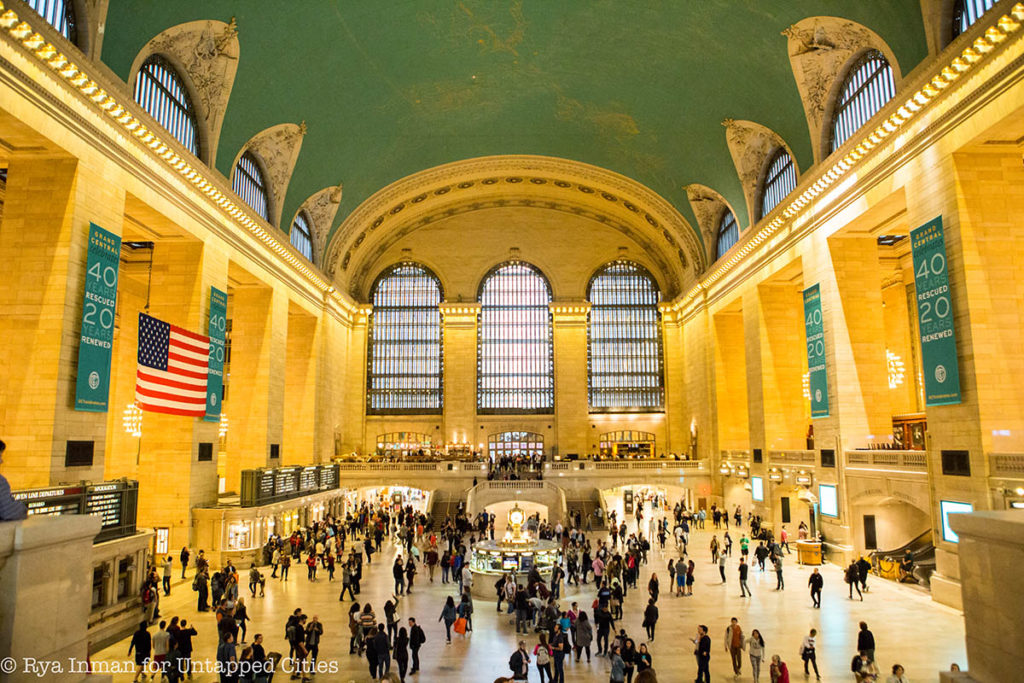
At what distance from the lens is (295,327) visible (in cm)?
3319

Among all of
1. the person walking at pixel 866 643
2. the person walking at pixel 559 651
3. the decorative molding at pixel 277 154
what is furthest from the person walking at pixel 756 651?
the decorative molding at pixel 277 154

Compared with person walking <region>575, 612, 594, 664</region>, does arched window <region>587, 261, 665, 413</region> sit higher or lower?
higher

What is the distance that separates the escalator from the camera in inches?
674

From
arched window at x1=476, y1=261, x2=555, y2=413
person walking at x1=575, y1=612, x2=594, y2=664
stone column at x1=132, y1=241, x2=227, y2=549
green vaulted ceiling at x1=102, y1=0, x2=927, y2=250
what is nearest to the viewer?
person walking at x1=575, y1=612, x2=594, y2=664

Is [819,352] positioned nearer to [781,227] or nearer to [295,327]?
[781,227]

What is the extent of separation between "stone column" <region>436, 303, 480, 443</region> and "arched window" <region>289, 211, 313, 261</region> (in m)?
10.0

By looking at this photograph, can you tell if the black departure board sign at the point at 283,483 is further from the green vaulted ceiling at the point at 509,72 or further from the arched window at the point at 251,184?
the green vaulted ceiling at the point at 509,72

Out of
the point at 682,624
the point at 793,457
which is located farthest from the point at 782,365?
the point at 682,624

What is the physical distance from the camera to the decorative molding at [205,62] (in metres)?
17.9

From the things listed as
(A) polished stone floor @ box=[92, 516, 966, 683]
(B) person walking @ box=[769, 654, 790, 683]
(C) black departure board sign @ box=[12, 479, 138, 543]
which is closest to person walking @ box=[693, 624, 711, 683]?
(A) polished stone floor @ box=[92, 516, 966, 683]

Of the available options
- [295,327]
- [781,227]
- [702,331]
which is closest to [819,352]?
[781,227]

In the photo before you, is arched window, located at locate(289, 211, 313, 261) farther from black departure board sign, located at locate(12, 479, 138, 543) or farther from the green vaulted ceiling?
black departure board sign, located at locate(12, 479, 138, 543)

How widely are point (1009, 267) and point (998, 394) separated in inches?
113

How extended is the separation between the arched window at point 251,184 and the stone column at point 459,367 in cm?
1532
